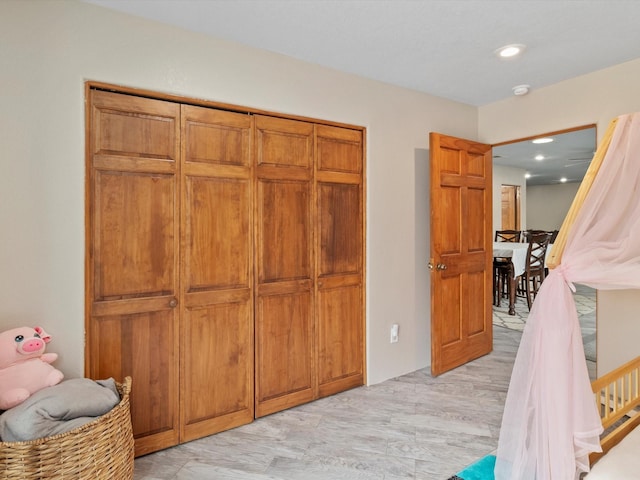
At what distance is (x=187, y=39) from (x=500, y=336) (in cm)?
422

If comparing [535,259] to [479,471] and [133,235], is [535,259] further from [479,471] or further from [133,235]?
[133,235]

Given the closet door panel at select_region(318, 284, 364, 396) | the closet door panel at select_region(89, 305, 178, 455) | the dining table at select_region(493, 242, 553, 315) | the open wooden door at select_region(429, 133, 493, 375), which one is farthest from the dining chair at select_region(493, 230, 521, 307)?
the closet door panel at select_region(89, 305, 178, 455)

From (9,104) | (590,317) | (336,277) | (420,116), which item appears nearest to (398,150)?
(420,116)

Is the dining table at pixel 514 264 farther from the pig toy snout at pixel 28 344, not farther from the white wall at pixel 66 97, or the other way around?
the pig toy snout at pixel 28 344

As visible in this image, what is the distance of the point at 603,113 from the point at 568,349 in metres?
2.20

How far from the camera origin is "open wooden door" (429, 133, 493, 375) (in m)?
3.07

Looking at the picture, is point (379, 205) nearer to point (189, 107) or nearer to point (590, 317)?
point (189, 107)

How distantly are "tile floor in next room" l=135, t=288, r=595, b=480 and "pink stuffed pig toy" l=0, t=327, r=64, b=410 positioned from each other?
72 centimetres

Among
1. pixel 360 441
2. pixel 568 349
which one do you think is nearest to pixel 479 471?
pixel 360 441

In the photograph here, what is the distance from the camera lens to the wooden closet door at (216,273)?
2.20m

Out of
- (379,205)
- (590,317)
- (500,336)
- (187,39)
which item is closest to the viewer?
(187,39)

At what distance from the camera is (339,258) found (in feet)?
9.23

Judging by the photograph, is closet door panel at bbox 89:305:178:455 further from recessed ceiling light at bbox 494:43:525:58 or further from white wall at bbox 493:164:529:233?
white wall at bbox 493:164:529:233

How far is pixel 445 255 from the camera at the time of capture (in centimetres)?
314
